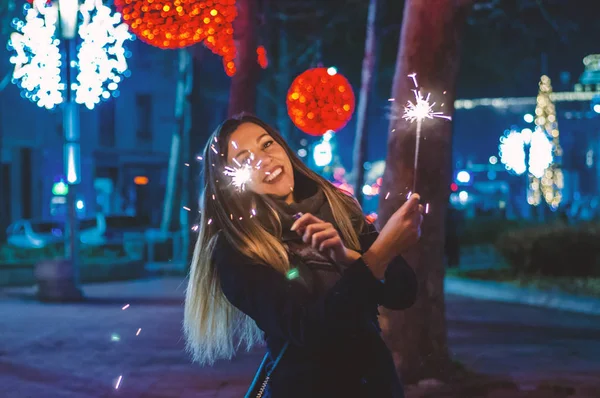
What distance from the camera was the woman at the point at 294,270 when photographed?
232 centimetres

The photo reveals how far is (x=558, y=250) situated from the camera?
15945 millimetres

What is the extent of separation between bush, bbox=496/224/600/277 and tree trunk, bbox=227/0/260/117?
6341mm

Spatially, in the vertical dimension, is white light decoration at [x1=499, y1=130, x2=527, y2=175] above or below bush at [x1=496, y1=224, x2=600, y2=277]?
above

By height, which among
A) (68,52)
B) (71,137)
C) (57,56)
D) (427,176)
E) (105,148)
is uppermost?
(68,52)

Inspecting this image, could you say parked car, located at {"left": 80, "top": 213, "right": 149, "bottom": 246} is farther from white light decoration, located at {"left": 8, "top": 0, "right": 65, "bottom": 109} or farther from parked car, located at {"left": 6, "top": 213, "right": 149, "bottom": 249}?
white light decoration, located at {"left": 8, "top": 0, "right": 65, "bottom": 109}

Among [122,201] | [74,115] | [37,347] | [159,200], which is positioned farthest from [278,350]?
[159,200]

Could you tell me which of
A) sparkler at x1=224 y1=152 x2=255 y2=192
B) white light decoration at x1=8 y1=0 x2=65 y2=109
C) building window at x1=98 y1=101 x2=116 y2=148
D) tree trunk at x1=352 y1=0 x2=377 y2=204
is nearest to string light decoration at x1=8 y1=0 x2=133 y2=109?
white light decoration at x1=8 y1=0 x2=65 y2=109

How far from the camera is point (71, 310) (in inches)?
523

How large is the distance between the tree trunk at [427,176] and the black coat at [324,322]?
A: 14.4 ft

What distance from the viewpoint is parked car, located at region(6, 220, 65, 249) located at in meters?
26.1

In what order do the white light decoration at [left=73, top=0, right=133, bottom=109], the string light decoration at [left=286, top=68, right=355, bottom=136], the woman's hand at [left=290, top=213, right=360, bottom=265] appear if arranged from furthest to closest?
the string light decoration at [left=286, top=68, right=355, bottom=136]
the white light decoration at [left=73, top=0, right=133, bottom=109]
the woman's hand at [left=290, top=213, right=360, bottom=265]

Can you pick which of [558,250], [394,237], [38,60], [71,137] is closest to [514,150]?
[558,250]

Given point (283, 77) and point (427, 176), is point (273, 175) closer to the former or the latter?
point (427, 176)

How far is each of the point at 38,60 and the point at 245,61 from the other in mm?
3759
